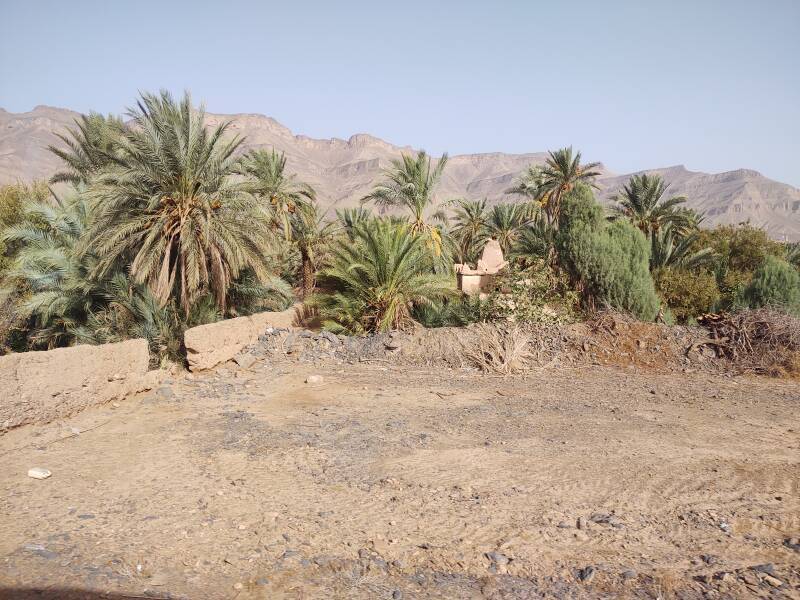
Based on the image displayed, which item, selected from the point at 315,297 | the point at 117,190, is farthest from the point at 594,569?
the point at 117,190

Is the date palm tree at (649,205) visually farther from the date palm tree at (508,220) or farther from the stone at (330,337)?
the stone at (330,337)

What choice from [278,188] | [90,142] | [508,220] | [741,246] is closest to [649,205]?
[741,246]

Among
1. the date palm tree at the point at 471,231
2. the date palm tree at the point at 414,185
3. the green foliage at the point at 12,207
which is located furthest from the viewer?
the date palm tree at the point at 471,231

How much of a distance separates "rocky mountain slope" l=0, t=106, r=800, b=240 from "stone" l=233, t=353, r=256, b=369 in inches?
2235

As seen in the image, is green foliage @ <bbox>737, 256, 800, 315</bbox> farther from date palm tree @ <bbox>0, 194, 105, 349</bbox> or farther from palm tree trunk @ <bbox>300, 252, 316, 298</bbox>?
palm tree trunk @ <bbox>300, 252, 316, 298</bbox>

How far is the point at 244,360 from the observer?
33.3ft

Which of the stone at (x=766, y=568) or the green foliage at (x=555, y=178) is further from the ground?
the green foliage at (x=555, y=178)

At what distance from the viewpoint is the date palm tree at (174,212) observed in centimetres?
1064

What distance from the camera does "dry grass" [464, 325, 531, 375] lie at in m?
9.87

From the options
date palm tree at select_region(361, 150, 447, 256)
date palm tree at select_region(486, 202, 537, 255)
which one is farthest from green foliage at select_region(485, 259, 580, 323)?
date palm tree at select_region(486, 202, 537, 255)

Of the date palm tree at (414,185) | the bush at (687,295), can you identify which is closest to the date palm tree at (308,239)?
the date palm tree at (414,185)

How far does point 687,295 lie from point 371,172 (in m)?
98.3

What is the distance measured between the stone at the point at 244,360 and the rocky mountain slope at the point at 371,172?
186 feet

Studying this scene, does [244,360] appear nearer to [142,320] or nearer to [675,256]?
[142,320]
